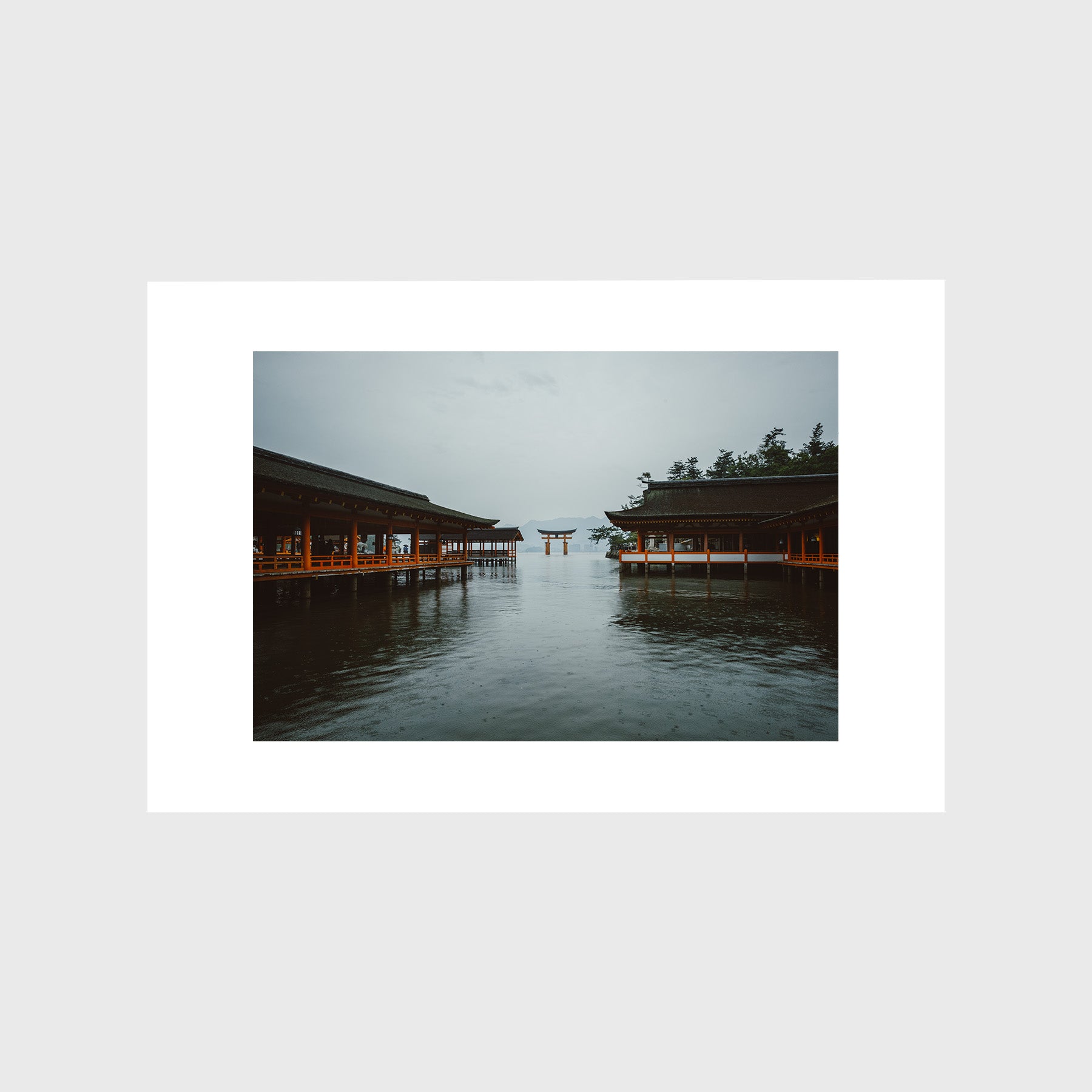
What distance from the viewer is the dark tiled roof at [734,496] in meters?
23.1

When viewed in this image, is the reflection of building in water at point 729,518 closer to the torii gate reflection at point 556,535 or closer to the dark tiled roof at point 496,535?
the dark tiled roof at point 496,535

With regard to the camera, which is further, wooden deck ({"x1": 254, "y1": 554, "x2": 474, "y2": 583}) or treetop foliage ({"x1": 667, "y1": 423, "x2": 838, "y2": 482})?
treetop foliage ({"x1": 667, "y1": 423, "x2": 838, "y2": 482})

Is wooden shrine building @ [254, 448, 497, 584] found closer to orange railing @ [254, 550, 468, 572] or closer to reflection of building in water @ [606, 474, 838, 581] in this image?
orange railing @ [254, 550, 468, 572]

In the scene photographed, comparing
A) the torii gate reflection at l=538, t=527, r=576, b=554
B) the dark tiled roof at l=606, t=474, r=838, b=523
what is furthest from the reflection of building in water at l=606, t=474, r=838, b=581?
the torii gate reflection at l=538, t=527, r=576, b=554

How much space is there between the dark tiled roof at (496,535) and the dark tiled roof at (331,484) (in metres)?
11.7

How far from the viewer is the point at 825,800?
3432 mm

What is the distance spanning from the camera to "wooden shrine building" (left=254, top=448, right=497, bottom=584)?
468 inches

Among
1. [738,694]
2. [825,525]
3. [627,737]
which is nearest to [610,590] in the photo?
[825,525]

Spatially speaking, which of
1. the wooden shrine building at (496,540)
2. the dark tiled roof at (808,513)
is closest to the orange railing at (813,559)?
the dark tiled roof at (808,513)

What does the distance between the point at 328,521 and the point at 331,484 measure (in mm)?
2825

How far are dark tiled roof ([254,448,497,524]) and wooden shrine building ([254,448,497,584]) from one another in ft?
0.11
